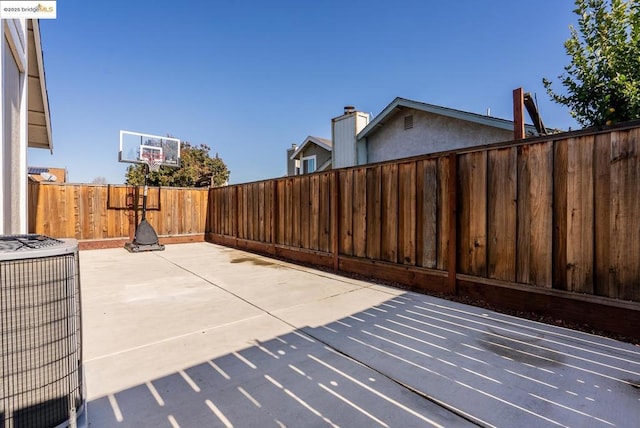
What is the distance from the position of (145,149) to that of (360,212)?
770cm

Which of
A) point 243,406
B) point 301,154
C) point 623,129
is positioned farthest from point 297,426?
point 301,154

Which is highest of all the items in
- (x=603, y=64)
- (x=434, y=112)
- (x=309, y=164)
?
(x=603, y=64)

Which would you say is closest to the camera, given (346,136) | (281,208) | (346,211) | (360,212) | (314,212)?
(360,212)

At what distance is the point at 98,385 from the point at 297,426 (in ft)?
4.31

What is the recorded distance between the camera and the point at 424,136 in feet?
25.3

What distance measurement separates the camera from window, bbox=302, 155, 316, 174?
12.5m

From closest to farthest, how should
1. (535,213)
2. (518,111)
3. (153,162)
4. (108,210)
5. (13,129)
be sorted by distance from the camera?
1. (535,213)
2. (13,129)
3. (518,111)
4. (108,210)
5. (153,162)

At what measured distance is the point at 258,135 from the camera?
659 inches

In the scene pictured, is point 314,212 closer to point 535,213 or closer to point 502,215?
point 502,215

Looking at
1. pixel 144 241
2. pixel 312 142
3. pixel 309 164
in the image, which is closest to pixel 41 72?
pixel 144 241

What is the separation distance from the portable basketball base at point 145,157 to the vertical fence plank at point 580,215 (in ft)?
27.2

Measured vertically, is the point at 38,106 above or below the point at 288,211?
above

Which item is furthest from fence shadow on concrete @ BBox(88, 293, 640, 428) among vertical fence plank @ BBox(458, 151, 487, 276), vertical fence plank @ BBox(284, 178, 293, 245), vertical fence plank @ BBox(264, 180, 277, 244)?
vertical fence plank @ BBox(264, 180, 277, 244)

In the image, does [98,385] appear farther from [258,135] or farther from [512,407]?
[258,135]
